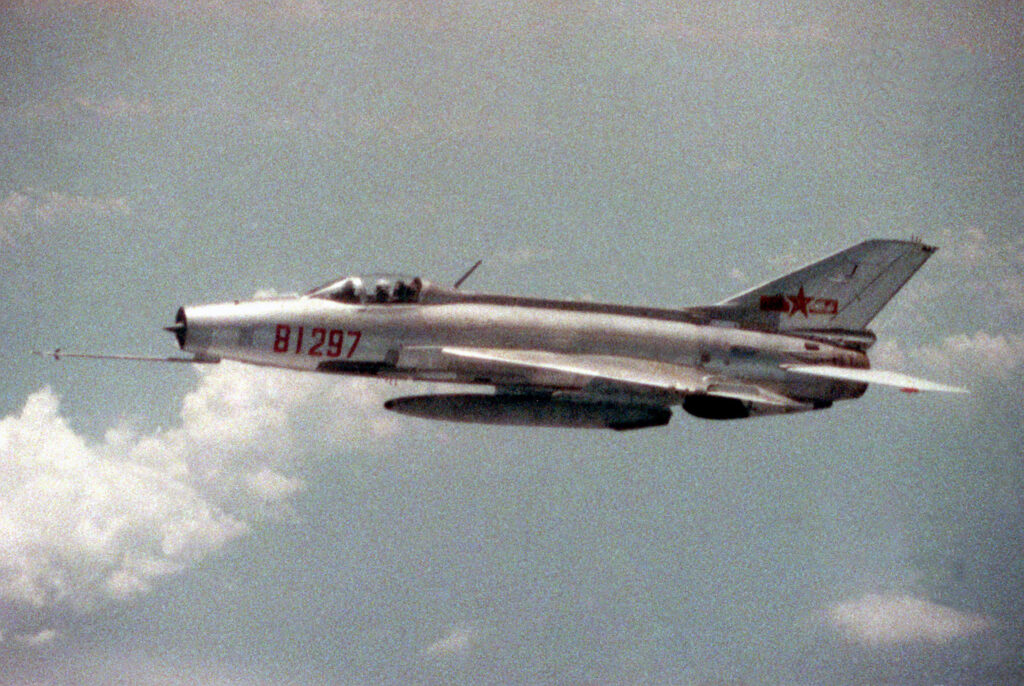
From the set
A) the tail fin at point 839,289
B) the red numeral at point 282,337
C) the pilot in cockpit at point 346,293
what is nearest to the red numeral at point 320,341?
the red numeral at point 282,337

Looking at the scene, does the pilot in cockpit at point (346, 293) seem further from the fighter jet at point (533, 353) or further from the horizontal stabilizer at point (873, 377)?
the horizontal stabilizer at point (873, 377)

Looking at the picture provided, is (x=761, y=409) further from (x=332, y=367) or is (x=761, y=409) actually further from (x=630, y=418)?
(x=332, y=367)

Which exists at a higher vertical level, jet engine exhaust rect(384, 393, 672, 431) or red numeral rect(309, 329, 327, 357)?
red numeral rect(309, 329, 327, 357)

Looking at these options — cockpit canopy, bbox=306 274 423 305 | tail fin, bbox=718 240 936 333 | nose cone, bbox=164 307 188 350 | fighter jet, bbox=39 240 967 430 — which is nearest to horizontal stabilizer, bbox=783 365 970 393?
fighter jet, bbox=39 240 967 430

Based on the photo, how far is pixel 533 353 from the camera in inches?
605

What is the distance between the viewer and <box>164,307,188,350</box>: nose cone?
14219 millimetres

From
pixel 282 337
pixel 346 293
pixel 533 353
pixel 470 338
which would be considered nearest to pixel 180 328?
pixel 282 337

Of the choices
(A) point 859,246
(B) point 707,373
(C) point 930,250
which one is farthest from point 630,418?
(C) point 930,250

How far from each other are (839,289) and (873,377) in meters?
2.74

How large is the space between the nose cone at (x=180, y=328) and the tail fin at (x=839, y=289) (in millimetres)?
9072

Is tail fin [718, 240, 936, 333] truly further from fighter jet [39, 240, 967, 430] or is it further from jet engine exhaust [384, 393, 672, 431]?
jet engine exhaust [384, 393, 672, 431]

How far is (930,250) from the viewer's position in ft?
59.6

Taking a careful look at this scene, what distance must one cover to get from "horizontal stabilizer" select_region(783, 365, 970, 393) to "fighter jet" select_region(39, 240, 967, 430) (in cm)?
3

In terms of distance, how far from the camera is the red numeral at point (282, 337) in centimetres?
1462
